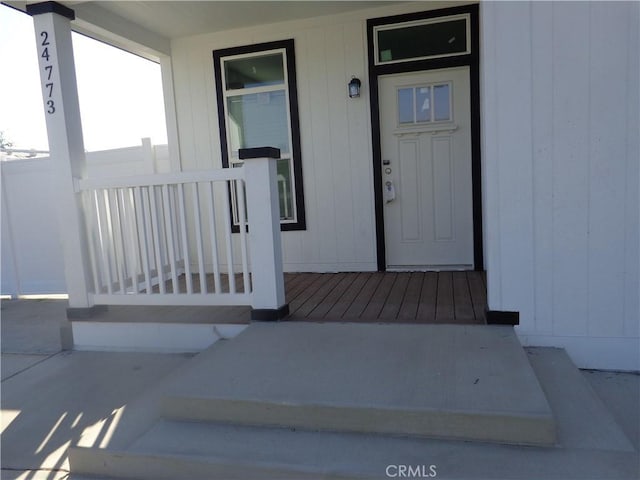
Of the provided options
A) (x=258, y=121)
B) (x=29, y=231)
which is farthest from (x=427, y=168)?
(x=29, y=231)

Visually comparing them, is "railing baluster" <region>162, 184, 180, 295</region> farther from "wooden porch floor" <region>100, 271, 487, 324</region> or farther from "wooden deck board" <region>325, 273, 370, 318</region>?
"wooden deck board" <region>325, 273, 370, 318</region>

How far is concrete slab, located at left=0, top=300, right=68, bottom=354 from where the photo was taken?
3562 mm

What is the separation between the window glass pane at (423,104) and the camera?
4086mm

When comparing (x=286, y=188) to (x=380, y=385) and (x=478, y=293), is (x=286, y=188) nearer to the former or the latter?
(x=478, y=293)

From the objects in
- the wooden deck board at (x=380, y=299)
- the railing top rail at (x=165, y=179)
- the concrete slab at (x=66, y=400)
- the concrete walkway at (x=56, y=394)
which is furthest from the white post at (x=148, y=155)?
the concrete slab at (x=66, y=400)

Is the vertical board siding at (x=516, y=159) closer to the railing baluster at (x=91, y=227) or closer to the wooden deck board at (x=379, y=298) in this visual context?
the wooden deck board at (x=379, y=298)

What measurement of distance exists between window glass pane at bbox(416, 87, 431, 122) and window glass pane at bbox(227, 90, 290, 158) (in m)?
1.24

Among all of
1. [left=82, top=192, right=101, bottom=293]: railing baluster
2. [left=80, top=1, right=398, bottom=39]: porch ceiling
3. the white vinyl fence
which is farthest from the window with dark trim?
the white vinyl fence

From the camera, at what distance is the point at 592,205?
2.42m

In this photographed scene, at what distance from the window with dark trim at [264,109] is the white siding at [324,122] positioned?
7 cm

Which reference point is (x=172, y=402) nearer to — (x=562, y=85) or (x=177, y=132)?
(x=562, y=85)

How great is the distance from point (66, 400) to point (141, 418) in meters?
0.78

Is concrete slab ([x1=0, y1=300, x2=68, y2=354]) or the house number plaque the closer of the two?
the house number plaque

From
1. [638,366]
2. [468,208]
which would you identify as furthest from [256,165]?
[638,366]
